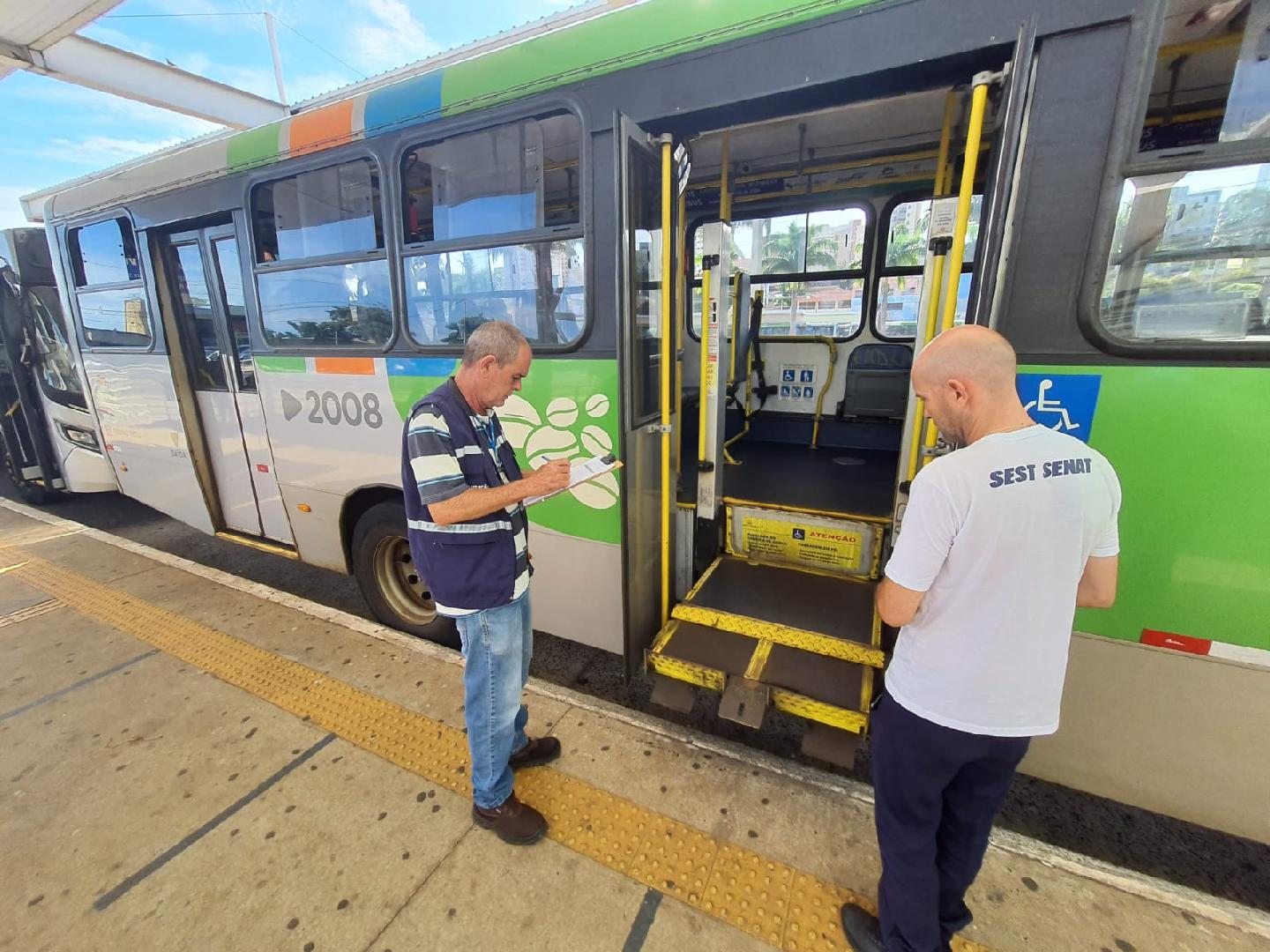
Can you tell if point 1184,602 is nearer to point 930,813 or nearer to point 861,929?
point 930,813

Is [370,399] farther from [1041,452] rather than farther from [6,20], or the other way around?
[6,20]

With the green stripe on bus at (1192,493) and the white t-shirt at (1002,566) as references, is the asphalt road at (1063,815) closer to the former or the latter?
the green stripe on bus at (1192,493)

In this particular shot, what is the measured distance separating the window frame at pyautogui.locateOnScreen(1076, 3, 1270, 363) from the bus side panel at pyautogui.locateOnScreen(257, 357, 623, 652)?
1.64 m

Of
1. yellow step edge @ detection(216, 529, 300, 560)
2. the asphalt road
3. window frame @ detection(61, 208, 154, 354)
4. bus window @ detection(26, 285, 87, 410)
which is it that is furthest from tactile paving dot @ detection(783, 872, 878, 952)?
bus window @ detection(26, 285, 87, 410)

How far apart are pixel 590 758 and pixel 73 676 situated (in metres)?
2.91

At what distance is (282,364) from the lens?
11.2ft

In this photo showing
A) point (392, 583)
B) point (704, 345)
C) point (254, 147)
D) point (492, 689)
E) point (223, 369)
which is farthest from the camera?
point (223, 369)

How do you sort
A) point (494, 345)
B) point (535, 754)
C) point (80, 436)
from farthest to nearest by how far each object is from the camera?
point (80, 436)
point (535, 754)
point (494, 345)

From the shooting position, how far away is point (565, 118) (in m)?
2.35

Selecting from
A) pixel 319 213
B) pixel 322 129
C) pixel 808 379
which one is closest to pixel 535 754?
pixel 319 213

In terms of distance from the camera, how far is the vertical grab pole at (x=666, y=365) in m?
2.22

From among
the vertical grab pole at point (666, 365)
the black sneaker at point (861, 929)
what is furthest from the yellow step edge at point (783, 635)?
the black sneaker at point (861, 929)

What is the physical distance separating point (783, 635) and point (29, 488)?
8557mm

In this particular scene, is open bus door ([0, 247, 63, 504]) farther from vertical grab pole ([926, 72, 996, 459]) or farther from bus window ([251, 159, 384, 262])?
vertical grab pole ([926, 72, 996, 459])
